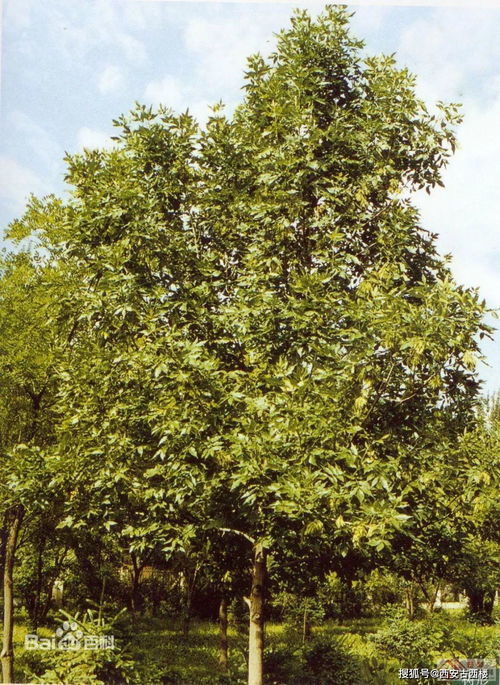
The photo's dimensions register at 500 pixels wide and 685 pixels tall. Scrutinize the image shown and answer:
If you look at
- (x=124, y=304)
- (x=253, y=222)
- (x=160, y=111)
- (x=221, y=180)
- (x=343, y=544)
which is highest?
(x=160, y=111)

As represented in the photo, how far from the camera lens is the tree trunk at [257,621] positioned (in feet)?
33.1

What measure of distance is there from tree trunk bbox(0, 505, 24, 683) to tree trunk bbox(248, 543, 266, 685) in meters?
7.64

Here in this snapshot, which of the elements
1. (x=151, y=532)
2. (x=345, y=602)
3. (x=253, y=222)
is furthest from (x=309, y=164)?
(x=345, y=602)

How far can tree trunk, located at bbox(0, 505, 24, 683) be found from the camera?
14250mm

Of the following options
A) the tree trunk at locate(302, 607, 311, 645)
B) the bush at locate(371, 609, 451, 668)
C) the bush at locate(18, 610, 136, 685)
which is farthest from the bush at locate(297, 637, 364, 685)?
the tree trunk at locate(302, 607, 311, 645)

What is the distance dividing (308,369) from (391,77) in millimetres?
6242

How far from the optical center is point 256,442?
7758 millimetres

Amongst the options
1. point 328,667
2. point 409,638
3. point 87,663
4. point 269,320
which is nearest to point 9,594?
point 87,663

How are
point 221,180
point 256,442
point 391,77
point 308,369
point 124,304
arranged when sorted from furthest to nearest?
point 221,180
point 391,77
point 124,304
point 308,369
point 256,442

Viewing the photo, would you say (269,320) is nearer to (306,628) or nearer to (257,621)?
(257,621)

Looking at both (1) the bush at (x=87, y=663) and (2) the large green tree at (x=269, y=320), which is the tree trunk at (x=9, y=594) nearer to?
(1) the bush at (x=87, y=663)

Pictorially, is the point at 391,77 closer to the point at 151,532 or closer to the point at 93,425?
the point at 93,425

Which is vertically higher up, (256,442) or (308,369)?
(308,369)

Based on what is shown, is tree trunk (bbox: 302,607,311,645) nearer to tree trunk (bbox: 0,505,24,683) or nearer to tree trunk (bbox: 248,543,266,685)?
tree trunk (bbox: 0,505,24,683)
